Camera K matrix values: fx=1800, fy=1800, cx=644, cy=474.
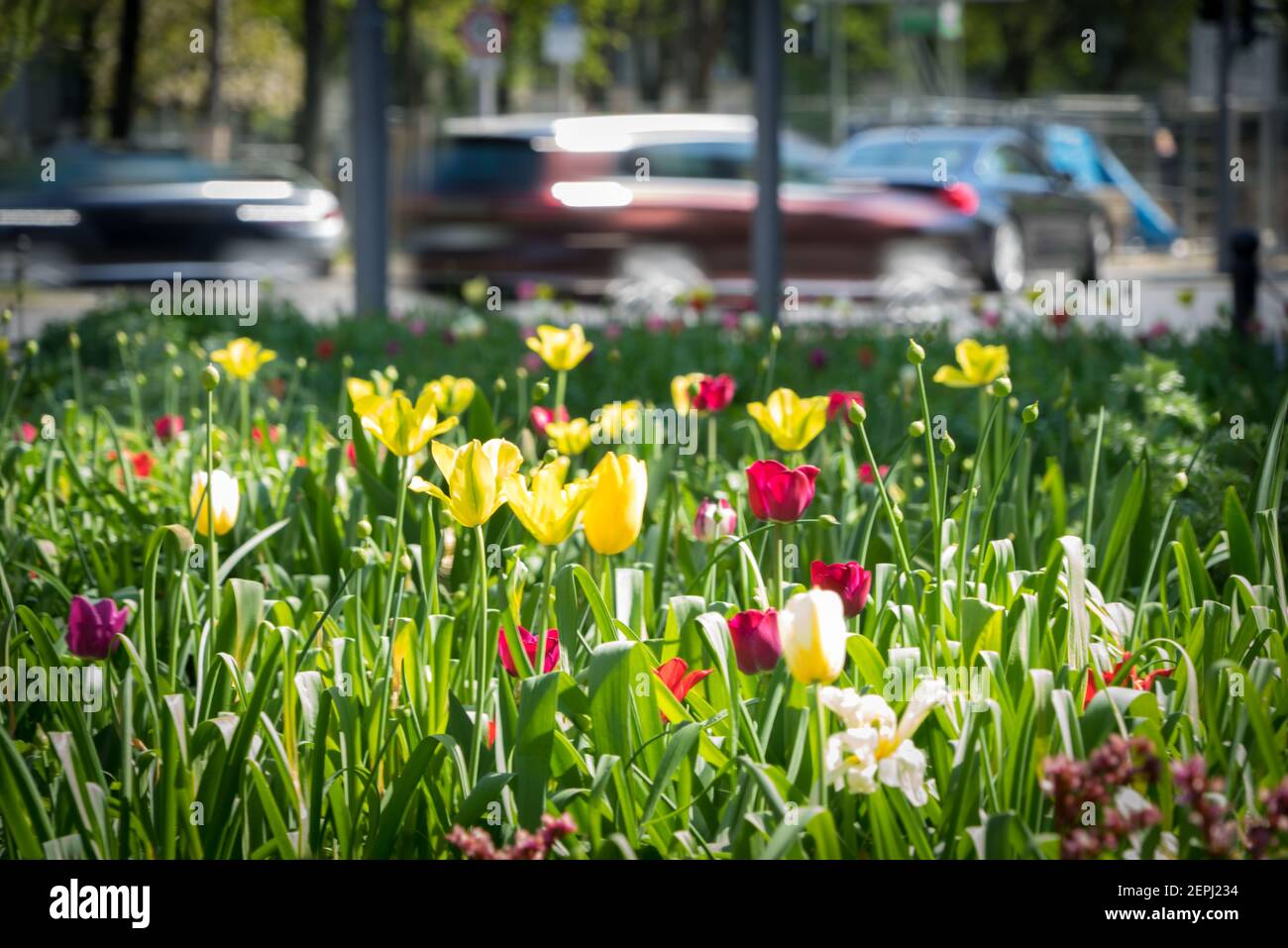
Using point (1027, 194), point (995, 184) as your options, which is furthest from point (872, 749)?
point (1027, 194)

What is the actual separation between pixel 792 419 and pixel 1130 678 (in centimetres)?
57

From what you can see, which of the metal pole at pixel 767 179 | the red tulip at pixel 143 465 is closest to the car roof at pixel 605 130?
the metal pole at pixel 767 179

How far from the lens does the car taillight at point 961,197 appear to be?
12.8m

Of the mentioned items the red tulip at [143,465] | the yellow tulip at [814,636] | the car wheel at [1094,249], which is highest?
the car wheel at [1094,249]

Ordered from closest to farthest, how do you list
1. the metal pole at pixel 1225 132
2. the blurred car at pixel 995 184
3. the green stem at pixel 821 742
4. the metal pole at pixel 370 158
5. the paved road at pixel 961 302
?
the green stem at pixel 821 742 < the metal pole at pixel 370 158 < the paved road at pixel 961 302 < the metal pole at pixel 1225 132 < the blurred car at pixel 995 184

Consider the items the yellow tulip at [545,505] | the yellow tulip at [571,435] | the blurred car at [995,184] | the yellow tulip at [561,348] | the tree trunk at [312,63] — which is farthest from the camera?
the blurred car at [995,184]

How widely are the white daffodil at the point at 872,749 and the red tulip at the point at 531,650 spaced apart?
44cm

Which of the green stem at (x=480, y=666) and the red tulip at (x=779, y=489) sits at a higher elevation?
the red tulip at (x=779, y=489)

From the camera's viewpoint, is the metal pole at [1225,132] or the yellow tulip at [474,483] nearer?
the yellow tulip at [474,483]

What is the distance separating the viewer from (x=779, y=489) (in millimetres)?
2170

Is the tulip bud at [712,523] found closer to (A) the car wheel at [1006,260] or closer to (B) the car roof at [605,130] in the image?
(B) the car roof at [605,130]

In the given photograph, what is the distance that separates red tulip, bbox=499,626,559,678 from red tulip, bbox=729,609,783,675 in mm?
216
